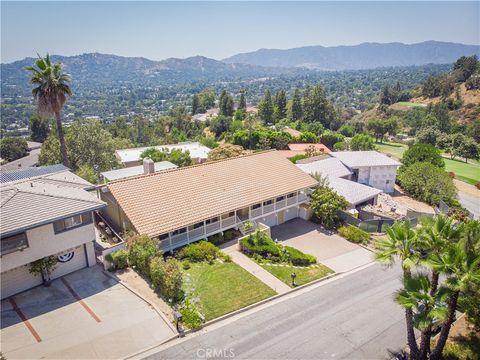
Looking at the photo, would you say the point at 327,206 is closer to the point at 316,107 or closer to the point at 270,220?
the point at 270,220

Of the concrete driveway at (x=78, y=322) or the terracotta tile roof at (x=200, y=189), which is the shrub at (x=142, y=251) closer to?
the terracotta tile roof at (x=200, y=189)

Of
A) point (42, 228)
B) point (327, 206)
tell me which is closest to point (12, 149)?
point (42, 228)

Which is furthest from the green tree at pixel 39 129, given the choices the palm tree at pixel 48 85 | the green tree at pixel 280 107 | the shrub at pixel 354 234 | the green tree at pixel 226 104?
the shrub at pixel 354 234

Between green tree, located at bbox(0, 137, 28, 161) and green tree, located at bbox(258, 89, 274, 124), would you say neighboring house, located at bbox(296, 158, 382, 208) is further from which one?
green tree, located at bbox(0, 137, 28, 161)

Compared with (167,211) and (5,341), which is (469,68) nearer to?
(167,211)

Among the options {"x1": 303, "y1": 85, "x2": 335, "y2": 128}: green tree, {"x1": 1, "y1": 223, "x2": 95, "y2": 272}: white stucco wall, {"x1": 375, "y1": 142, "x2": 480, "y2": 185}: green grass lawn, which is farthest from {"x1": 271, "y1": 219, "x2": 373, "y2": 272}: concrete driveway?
{"x1": 303, "y1": 85, "x2": 335, "y2": 128}: green tree

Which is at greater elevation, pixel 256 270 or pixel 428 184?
pixel 256 270
